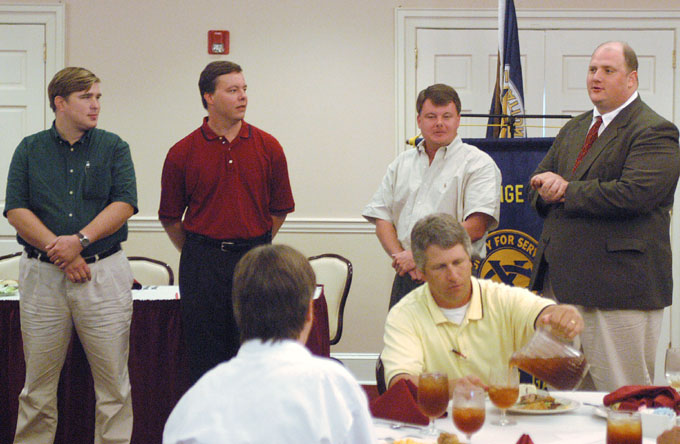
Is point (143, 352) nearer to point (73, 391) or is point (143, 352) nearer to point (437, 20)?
point (73, 391)

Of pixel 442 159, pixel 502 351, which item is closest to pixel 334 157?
pixel 442 159

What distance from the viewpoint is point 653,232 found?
111 inches

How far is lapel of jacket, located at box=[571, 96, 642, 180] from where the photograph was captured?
2.87 metres

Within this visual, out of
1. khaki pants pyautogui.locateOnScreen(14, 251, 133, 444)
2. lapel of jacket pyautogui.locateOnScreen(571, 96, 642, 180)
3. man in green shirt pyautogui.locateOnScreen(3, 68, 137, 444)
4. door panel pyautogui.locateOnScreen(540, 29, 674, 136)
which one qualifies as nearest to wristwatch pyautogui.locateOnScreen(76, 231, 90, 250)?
man in green shirt pyautogui.locateOnScreen(3, 68, 137, 444)

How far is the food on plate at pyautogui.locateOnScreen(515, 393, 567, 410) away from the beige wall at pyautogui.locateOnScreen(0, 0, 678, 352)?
3359 mm

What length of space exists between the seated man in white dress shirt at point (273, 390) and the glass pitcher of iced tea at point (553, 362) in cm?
57

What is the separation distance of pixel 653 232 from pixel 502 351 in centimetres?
98

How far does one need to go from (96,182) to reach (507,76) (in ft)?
7.72

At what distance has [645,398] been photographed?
177 centimetres

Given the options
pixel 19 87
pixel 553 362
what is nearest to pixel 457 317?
pixel 553 362

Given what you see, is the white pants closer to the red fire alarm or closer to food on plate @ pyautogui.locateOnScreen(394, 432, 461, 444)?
food on plate @ pyautogui.locateOnScreen(394, 432, 461, 444)

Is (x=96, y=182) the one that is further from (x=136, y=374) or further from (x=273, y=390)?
(x=273, y=390)

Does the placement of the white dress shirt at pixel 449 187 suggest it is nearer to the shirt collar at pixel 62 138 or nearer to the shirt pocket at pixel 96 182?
the shirt pocket at pixel 96 182

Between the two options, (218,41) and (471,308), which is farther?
(218,41)
